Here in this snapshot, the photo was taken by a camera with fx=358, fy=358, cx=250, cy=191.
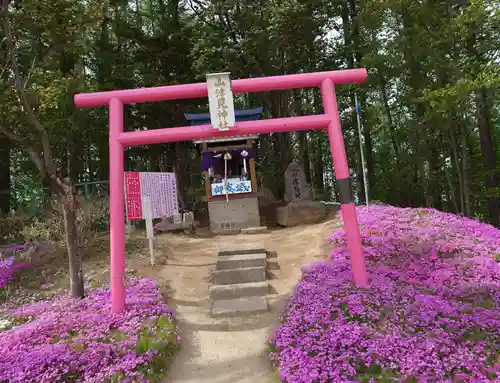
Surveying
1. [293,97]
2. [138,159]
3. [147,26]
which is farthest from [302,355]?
[147,26]

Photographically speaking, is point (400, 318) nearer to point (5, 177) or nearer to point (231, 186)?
point (231, 186)

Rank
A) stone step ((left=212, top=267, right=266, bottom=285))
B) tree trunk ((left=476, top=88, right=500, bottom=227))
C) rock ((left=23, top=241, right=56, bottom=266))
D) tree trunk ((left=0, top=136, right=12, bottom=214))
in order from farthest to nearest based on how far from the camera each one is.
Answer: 1. tree trunk ((left=0, top=136, right=12, bottom=214))
2. tree trunk ((left=476, top=88, right=500, bottom=227))
3. rock ((left=23, top=241, right=56, bottom=266))
4. stone step ((left=212, top=267, right=266, bottom=285))

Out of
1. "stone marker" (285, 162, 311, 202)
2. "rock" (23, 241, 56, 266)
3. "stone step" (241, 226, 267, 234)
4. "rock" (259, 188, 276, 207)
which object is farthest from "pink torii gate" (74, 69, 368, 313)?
"rock" (259, 188, 276, 207)

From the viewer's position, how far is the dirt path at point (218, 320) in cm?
457

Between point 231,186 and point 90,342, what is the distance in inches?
344

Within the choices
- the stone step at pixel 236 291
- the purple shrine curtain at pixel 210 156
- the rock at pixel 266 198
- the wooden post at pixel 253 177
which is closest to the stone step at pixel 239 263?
the stone step at pixel 236 291

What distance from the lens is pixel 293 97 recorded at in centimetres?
1839

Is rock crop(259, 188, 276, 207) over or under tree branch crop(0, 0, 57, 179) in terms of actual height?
under

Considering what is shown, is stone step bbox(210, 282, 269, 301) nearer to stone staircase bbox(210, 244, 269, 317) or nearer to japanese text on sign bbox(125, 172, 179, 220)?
stone staircase bbox(210, 244, 269, 317)

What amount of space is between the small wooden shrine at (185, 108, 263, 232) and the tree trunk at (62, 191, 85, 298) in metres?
6.61

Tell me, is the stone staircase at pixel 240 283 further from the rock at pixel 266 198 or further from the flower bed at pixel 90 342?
the rock at pixel 266 198

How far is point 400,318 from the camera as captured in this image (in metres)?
4.84

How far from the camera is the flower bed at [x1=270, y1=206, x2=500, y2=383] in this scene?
3.99m

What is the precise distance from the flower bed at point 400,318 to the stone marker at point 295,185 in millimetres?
7223
